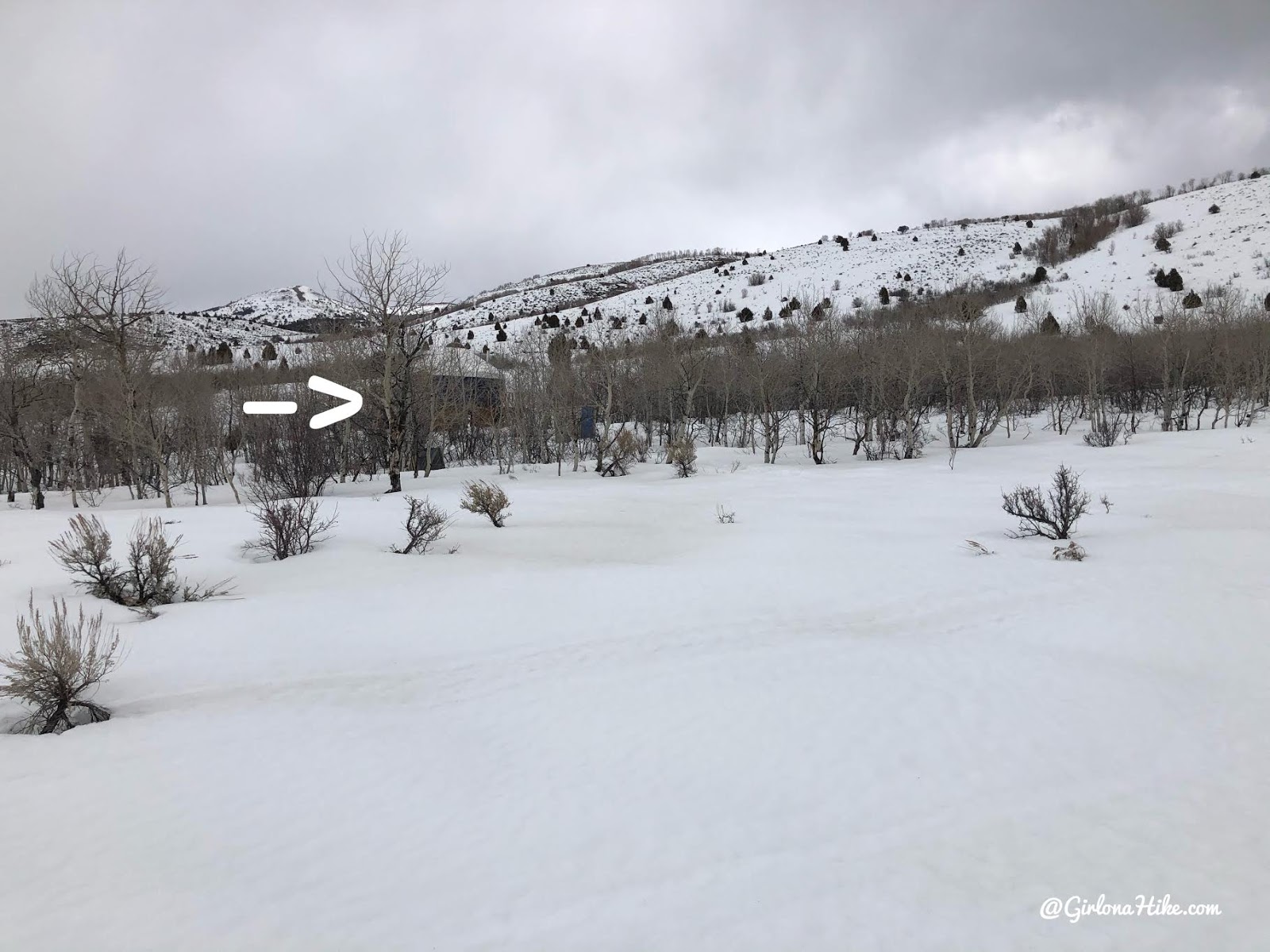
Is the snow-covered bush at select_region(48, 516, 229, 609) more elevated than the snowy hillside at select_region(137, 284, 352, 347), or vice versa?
the snowy hillside at select_region(137, 284, 352, 347)

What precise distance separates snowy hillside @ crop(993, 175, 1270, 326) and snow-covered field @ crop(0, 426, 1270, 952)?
3693 cm

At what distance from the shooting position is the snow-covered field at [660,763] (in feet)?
8.09

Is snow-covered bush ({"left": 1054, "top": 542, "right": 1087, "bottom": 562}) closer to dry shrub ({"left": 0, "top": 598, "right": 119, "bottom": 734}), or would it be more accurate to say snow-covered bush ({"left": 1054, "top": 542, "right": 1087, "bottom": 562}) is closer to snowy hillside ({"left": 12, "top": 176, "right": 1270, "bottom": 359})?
dry shrub ({"left": 0, "top": 598, "right": 119, "bottom": 734})

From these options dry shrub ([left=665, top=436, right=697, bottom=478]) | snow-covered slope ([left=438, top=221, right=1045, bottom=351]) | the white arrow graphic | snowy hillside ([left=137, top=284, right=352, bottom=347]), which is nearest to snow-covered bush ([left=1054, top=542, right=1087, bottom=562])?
dry shrub ([left=665, top=436, right=697, bottom=478])

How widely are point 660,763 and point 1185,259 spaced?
53.7 m

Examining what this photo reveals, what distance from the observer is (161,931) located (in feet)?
7.63

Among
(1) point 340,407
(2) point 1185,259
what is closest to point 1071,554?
(1) point 340,407

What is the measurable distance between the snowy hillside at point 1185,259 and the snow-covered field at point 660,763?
121 feet

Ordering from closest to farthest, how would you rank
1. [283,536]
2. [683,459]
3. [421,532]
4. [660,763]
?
1. [660,763]
2. [283,536]
3. [421,532]
4. [683,459]

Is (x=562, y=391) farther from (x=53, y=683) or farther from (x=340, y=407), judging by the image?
(x=53, y=683)

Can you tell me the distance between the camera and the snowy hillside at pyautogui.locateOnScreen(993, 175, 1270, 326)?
3616 centimetres

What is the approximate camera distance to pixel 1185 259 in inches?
1582

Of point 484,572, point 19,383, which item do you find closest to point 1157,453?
point 484,572

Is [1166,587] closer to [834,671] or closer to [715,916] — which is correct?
[834,671]
